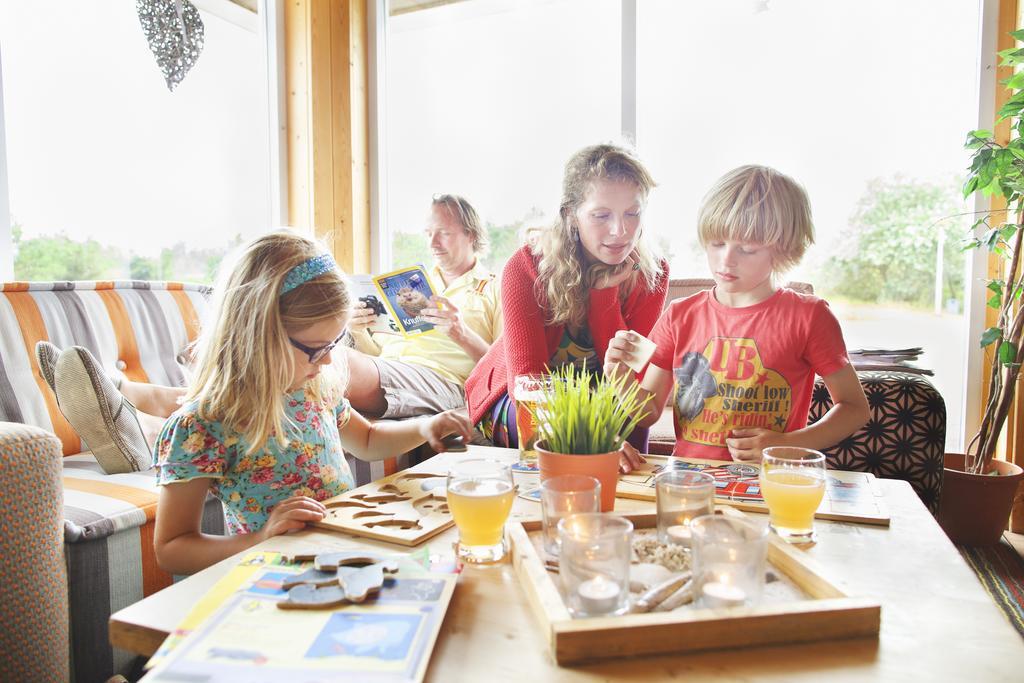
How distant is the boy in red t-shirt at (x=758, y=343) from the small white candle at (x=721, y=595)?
787mm

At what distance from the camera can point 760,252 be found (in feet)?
5.09

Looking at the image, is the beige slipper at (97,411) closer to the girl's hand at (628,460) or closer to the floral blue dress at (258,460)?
the floral blue dress at (258,460)

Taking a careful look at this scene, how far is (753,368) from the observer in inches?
60.2

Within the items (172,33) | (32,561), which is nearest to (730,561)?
(32,561)

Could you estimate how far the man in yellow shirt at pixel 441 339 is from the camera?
2.44 meters

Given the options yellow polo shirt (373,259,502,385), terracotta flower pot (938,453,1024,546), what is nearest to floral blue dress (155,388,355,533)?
yellow polo shirt (373,259,502,385)

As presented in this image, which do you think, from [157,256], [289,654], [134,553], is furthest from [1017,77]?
[157,256]

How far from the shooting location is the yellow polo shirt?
106 inches

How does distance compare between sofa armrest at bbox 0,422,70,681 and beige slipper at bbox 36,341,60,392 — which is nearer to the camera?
sofa armrest at bbox 0,422,70,681

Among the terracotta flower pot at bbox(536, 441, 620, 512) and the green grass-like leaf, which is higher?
the green grass-like leaf

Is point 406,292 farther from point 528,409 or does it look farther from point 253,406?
point 253,406

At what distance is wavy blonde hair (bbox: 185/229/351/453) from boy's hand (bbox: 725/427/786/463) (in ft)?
2.41

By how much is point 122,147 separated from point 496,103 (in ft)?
5.71

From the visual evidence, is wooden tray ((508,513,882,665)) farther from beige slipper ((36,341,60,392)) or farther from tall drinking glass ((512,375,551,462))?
beige slipper ((36,341,60,392))
